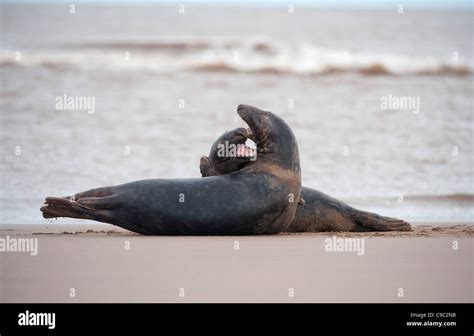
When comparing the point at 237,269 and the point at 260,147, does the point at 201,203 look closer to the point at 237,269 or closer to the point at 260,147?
the point at 260,147

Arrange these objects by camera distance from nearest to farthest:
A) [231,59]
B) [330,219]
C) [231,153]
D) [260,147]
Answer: [231,153], [260,147], [330,219], [231,59]

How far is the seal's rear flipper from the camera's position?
11562 millimetres

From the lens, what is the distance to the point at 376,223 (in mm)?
11586

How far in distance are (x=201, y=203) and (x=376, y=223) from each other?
2.23 m

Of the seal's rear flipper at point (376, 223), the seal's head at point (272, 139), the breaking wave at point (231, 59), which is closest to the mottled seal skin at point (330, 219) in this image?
the seal's rear flipper at point (376, 223)

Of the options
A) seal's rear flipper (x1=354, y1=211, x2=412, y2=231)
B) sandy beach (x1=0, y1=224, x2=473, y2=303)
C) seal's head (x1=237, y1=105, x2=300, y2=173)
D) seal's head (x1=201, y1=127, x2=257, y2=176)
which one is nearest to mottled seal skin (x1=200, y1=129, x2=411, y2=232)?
seal's rear flipper (x1=354, y1=211, x2=412, y2=231)

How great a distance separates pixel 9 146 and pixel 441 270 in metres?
8.94

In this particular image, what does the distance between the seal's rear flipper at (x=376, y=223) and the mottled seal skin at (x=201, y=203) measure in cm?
114

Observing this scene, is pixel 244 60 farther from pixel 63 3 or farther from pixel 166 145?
pixel 63 3

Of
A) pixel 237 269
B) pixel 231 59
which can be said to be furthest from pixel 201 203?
pixel 231 59

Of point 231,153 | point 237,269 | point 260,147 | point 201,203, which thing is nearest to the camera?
point 237,269

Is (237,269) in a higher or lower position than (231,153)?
lower

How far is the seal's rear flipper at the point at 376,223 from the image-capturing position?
37.9 feet

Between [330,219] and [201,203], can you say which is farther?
[330,219]
